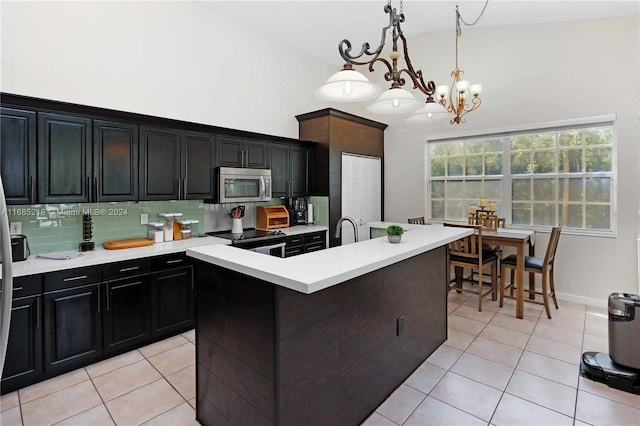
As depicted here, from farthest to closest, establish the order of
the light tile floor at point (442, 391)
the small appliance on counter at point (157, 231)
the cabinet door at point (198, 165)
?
the cabinet door at point (198, 165), the small appliance on counter at point (157, 231), the light tile floor at point (442, 391)

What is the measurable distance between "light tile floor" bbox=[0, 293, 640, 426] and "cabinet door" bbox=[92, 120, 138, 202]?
1.46 meters

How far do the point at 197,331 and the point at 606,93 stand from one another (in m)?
4.99

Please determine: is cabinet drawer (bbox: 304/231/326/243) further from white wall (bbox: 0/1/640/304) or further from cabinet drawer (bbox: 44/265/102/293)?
cabinet drawer (bbox: 44/265/102/293)

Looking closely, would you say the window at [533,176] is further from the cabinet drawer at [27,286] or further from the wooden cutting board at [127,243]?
the cabinet drawer at [27,286]

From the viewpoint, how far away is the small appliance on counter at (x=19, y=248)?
249 centimetres

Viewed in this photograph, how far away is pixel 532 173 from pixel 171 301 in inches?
186

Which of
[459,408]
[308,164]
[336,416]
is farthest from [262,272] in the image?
[308,164]

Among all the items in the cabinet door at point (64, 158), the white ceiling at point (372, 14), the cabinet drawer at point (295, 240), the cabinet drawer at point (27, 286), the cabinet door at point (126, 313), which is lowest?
the cabinet door at point (126, 313)

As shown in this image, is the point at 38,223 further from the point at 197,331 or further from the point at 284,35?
the point at 284,35

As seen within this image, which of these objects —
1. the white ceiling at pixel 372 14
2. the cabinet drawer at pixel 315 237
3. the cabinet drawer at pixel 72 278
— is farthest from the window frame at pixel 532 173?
the cabinet drawer at pixel 72 278

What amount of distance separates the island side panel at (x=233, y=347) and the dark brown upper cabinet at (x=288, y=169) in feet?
8.77

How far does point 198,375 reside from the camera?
2006 mm

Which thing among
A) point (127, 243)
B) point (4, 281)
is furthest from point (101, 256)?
point (4, 281)

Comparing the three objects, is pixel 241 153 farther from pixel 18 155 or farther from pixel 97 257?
pixel 18 155
